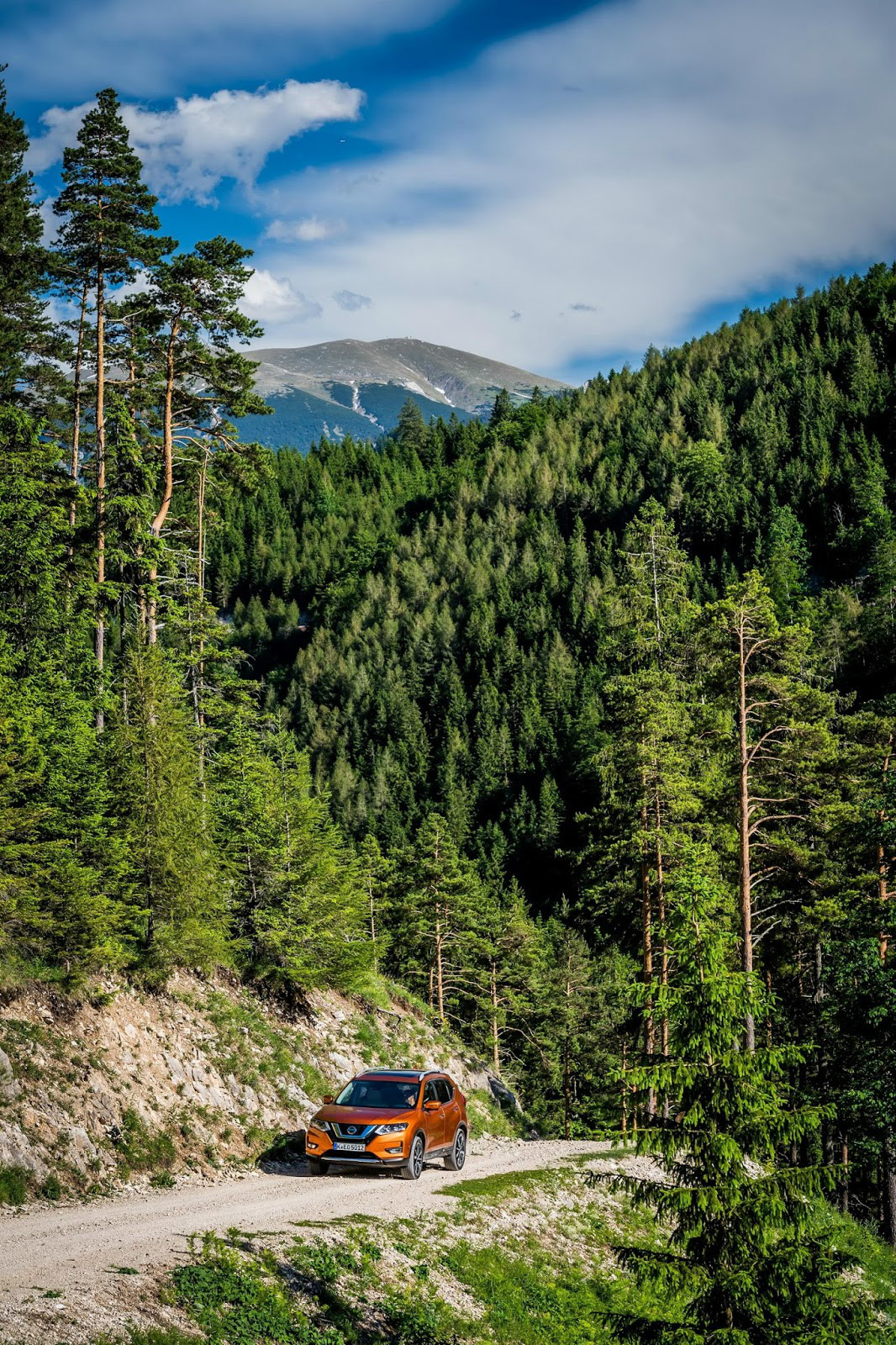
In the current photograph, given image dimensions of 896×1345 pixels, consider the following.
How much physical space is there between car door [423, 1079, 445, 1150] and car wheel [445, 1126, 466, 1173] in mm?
612

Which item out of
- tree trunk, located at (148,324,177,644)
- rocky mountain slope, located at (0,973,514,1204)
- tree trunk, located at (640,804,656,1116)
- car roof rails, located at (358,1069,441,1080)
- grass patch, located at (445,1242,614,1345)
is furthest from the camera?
tree trunk, located at (640,804,656,1116)

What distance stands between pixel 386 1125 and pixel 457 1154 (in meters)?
3.01

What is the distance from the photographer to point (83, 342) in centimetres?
2845

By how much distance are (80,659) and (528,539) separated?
122176 millimetres

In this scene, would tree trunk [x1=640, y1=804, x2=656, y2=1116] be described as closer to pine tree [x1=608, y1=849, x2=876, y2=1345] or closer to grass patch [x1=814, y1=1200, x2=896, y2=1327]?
grass patch [x1=814, y1=1200, x2=896, y2=1327]

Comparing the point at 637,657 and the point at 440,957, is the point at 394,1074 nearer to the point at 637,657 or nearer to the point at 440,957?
the point at 440,957

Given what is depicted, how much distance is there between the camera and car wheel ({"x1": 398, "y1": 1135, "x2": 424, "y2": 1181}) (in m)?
14.9

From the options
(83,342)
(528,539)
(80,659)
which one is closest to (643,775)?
(80,659)

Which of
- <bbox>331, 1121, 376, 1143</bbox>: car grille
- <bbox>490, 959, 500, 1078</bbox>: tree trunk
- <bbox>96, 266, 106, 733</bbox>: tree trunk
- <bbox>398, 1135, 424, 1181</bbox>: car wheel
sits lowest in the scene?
<bbox>490, 959, 500, 1078</bbox>: tree trunk

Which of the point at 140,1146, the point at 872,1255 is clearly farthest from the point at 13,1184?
the point at 872,1255

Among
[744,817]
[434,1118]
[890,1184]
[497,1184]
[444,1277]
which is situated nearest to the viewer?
[444,1277]

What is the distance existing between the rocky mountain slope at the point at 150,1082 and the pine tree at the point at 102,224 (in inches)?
380

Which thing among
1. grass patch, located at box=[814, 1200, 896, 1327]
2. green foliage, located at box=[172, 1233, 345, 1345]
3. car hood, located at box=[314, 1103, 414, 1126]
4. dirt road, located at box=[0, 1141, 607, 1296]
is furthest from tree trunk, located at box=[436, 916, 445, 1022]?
green foliage, located at box=[172, 1233, 345, 1345]

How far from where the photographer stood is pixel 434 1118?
1578 centimetres
